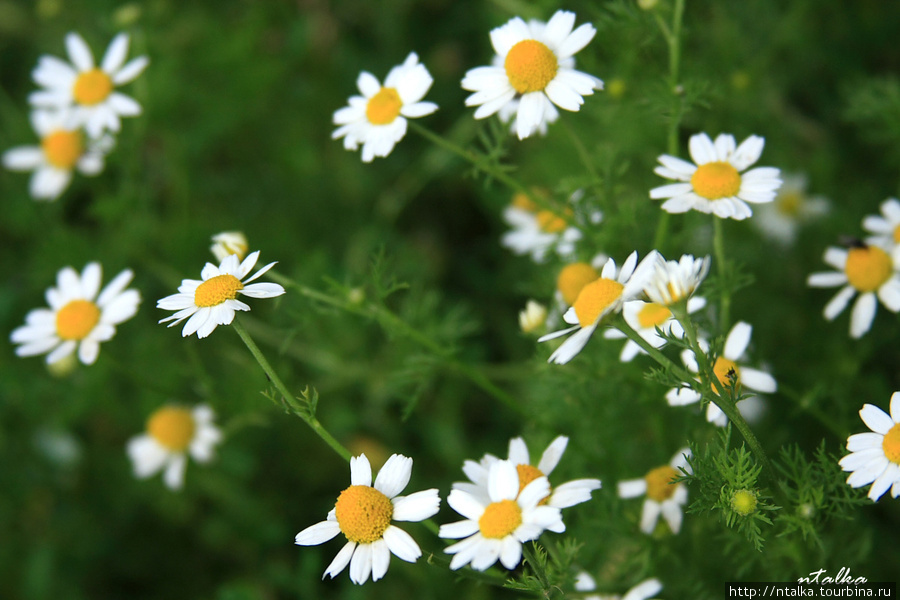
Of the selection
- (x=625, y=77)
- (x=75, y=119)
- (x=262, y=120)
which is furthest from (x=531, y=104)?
(x=262, y=120)

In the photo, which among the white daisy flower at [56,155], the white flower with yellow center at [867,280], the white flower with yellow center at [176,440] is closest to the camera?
the white flower with yellow center at [867,280]

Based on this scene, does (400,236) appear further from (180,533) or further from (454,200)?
(180,533)

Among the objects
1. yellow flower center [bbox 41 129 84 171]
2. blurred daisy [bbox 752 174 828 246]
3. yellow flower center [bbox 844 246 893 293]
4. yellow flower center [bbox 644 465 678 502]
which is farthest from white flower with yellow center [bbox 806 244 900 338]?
yellow flower center [bbox 41 129 84 171]

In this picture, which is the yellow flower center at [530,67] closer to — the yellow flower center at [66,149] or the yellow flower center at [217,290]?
the yellow flower center at [217,290]

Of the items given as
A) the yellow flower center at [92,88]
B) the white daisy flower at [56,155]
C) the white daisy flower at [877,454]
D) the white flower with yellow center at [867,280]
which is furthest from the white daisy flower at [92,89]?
the white daisy flower at [877,454]

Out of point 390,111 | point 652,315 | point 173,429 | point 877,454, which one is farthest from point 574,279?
point 173,429
